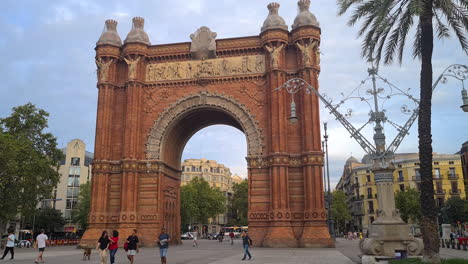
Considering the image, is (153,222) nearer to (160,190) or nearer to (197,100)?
(160,190)

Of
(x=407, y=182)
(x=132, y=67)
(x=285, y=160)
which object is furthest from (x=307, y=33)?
(x=407, y=182)

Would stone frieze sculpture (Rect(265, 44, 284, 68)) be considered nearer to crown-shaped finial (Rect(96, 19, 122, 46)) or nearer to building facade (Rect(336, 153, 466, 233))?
crown-shaped finial (Rect(96, 19, 122, 46))

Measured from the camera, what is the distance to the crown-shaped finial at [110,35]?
32344 mm

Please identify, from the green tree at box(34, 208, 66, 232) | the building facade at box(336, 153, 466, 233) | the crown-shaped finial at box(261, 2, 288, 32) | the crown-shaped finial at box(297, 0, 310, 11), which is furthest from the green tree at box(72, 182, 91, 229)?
the crown-shaped finial at box(297, 0, 310, 11)

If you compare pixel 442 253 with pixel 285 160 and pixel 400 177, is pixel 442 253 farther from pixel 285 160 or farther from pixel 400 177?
pixel 400 177

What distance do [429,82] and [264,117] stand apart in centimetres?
1683

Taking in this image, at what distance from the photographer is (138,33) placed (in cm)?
3247

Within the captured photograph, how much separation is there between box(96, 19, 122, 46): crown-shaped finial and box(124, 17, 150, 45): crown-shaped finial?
0.89m

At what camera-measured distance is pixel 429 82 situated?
13.6 metres

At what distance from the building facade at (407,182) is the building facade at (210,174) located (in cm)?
3662

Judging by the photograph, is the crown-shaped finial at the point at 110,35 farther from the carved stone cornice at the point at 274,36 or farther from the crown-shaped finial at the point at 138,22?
the carved stone cornice at the point at 274,36

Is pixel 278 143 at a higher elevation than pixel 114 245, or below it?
higher

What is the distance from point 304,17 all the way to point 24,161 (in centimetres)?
2466

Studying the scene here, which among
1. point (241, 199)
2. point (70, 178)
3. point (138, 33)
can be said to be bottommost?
point (241, 199)
